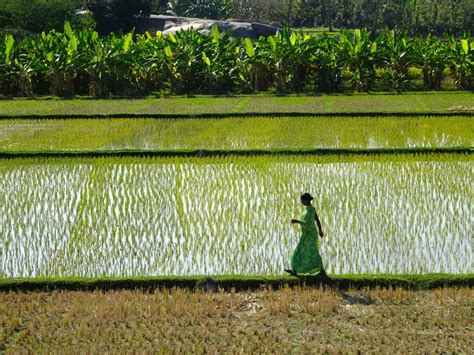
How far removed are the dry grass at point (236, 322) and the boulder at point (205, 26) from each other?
19.6 metres

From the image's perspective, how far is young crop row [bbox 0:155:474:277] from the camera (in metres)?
6.50

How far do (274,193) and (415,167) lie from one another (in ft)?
6.08

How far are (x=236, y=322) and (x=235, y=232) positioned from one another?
6.45ft

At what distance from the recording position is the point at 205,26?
2625 cm

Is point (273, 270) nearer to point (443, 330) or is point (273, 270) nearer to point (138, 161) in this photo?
point (443, 330)

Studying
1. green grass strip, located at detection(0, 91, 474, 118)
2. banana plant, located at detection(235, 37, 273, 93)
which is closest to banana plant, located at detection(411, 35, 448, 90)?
green grass strip, located at detection(0, 91, 474, 118)

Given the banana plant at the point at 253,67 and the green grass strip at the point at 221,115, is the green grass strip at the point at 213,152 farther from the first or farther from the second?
the banana plant at the point at 253,67

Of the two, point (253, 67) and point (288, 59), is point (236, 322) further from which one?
point (253, 67)

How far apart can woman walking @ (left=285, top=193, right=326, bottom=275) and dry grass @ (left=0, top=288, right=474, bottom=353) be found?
28cm

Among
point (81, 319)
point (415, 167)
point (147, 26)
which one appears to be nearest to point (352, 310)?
point (81, 319)

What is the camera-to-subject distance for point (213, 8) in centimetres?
4025

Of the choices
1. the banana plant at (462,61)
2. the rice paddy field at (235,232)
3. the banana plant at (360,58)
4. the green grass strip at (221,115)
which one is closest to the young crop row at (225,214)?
the rice paddy field at (235,232)

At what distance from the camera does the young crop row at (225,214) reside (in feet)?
21.3

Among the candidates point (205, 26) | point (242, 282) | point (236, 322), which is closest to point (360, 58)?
point (205, 26)
